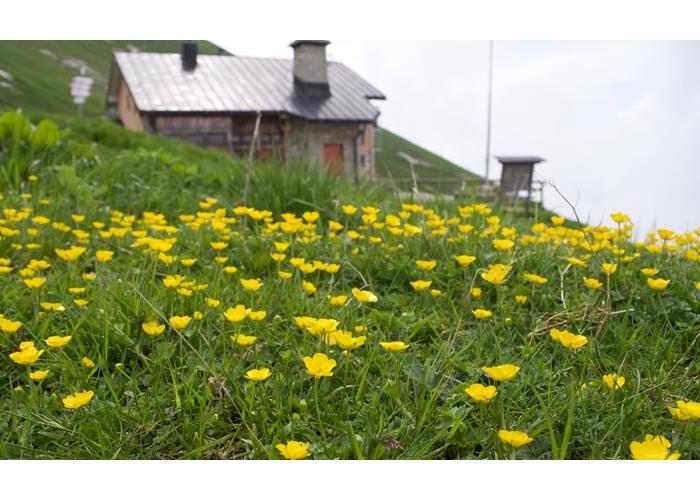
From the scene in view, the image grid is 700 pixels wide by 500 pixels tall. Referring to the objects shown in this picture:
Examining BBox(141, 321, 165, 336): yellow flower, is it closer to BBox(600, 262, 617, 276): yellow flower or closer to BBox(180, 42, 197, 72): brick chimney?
BBox(600, 262, 617, 276): yellow flower

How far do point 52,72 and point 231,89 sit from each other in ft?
83.5

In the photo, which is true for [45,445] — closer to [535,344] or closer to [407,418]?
[407,418]

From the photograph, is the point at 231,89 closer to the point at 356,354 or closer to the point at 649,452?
the point at 356,354

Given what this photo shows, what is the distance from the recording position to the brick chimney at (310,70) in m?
20.5

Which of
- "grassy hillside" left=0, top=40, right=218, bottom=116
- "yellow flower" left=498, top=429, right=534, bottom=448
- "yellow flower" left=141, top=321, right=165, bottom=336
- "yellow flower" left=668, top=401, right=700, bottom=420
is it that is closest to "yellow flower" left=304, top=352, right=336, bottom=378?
"yellow flower" left=498, top=429, right=534, bottom=448

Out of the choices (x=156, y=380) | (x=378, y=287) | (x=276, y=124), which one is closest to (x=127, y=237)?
(x=378, y=287)

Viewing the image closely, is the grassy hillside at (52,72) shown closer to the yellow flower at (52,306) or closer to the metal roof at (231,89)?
the metal roof at (231,89)

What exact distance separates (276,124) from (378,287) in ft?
58.3

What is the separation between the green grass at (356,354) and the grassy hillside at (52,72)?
68.9ft

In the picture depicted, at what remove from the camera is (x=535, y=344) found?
189 centimetres

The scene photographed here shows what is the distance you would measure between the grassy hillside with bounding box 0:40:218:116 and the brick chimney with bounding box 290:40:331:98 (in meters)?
3.75

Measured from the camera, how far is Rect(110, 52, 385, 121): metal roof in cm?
1830

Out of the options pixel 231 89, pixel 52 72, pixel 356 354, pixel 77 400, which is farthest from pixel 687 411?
pixel 52 72

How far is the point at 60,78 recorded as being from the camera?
125 feet
